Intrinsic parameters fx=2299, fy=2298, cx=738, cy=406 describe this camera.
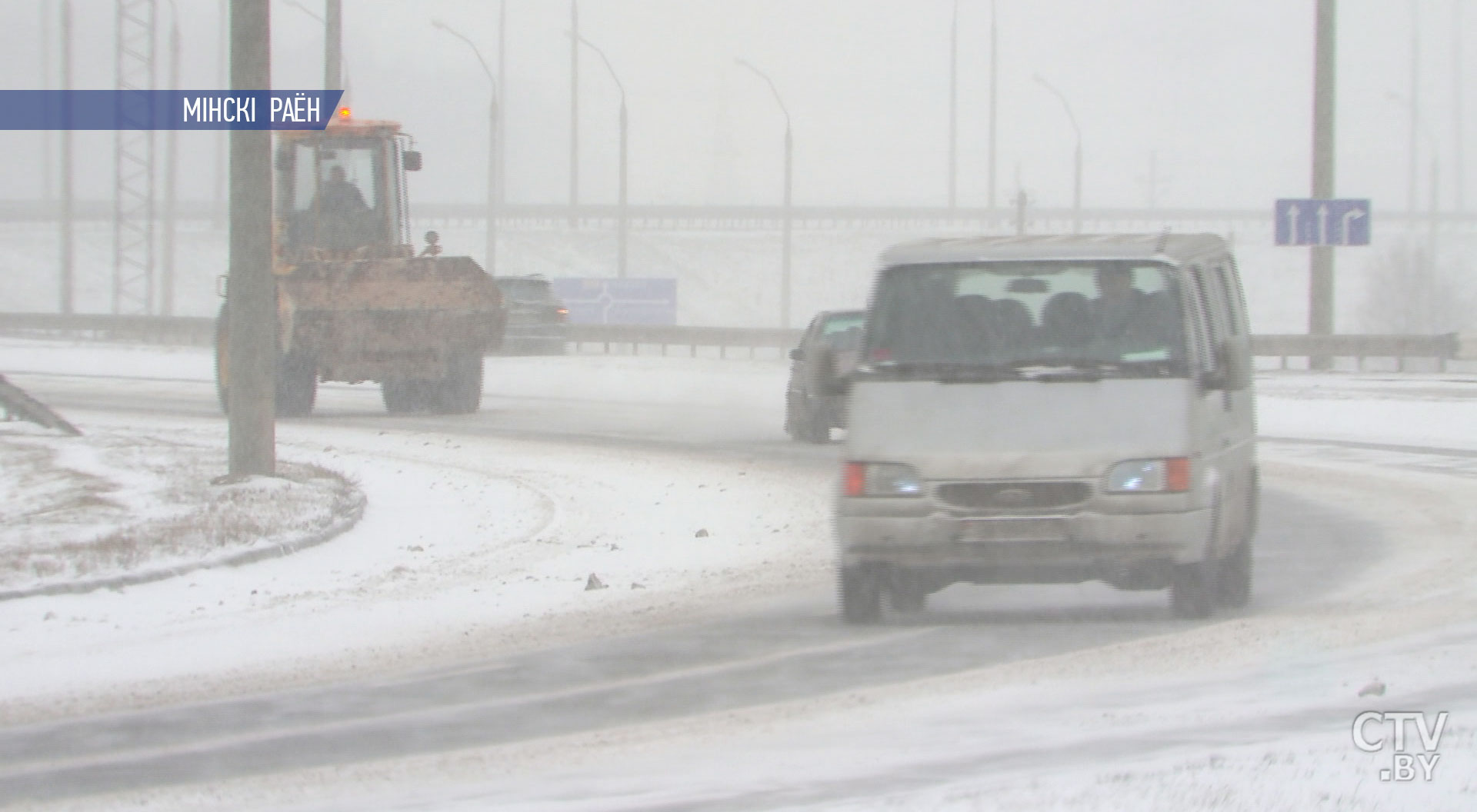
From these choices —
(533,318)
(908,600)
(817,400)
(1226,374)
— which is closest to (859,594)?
(908,600)

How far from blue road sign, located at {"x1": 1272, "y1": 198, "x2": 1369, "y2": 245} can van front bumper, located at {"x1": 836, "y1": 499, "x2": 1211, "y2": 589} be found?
24.8 m

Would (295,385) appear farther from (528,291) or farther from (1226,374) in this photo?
(528,291)

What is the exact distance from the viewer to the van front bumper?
1020 centimetres

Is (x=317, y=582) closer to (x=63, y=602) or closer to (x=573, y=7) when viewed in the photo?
(x=63, y=602)

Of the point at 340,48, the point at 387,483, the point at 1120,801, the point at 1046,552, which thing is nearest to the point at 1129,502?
the point at 1046,552

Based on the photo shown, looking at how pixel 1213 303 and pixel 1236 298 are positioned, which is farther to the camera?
pixel 1236 298

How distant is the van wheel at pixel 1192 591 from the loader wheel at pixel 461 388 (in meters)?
17.3

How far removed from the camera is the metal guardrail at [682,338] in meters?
39.1

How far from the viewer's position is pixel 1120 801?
656 centimetres

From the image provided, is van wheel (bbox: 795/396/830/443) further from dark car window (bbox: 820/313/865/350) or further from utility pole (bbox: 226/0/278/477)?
utility pole (bbox: 226/0/278/477)

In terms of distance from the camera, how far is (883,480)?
10.4m

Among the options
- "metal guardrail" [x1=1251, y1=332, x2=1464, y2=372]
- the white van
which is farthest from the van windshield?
"metal guardrail" [x1=1251, y1=332, x2=1464, y2=372]

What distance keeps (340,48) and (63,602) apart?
66.1 feet

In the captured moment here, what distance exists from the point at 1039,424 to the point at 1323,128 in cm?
2719
